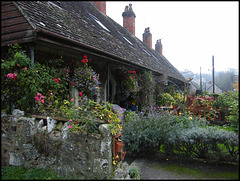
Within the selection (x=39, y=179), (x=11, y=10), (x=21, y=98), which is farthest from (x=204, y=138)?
(x=11, y=10)

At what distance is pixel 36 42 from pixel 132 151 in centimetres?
321

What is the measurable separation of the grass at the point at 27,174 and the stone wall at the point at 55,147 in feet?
0.27

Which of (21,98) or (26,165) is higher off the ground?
(21,98)

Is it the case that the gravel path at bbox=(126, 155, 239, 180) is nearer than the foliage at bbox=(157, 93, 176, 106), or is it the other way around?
the gravel path at bbox=(126, 155, 239, 180)

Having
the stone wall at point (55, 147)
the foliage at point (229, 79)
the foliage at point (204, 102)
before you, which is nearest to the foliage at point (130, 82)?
the foliage at point (204, 102)

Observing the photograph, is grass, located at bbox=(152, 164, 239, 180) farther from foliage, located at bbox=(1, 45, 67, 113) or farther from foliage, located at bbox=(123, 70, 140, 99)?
foliage, located at bbox=(123, 70, 140, 99)

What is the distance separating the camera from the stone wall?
9.45 feet

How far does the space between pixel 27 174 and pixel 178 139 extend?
269cm

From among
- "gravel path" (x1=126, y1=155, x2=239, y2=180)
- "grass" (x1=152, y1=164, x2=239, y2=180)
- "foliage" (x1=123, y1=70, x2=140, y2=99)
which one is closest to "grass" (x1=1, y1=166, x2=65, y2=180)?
"gravel path" (x1=126, y1=155, x2=239, y2=180)

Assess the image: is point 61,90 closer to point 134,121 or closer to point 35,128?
point 35,128

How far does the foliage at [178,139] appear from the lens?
287 cm

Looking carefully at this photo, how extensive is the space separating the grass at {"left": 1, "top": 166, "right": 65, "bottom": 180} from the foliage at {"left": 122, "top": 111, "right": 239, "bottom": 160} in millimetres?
1471

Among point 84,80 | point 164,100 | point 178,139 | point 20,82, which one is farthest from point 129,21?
point 178,139

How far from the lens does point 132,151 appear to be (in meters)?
3.72
